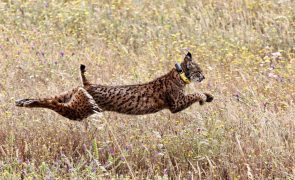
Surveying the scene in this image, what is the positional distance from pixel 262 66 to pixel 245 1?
2.58 m

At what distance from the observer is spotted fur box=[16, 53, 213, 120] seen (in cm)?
770

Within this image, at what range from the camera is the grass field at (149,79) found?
739 cm

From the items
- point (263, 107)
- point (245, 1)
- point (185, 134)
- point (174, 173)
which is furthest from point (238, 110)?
point (245, 1)

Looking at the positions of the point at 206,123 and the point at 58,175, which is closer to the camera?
the point at 58,175

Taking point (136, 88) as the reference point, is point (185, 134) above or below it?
below

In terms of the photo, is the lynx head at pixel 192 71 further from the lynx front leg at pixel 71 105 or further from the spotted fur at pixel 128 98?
the lynx front leg at pixel 71 105

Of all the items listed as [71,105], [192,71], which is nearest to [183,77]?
[192,71]

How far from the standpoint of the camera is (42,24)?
12.3 m

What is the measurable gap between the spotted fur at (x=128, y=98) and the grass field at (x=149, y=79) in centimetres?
19

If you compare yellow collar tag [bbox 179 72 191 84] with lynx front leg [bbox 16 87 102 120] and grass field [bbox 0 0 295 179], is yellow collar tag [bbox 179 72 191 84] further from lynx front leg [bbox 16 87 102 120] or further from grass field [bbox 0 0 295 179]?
lynx front leg [bbox 16 87 102 120]

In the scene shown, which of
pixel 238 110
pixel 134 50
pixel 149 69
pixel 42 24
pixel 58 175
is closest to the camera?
pixel 58 175

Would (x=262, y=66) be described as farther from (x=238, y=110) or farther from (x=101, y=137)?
(x=101, y=137)

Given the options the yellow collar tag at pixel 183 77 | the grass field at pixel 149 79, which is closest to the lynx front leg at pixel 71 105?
the grass field at pixel 149 79

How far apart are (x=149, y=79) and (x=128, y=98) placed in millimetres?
1920
